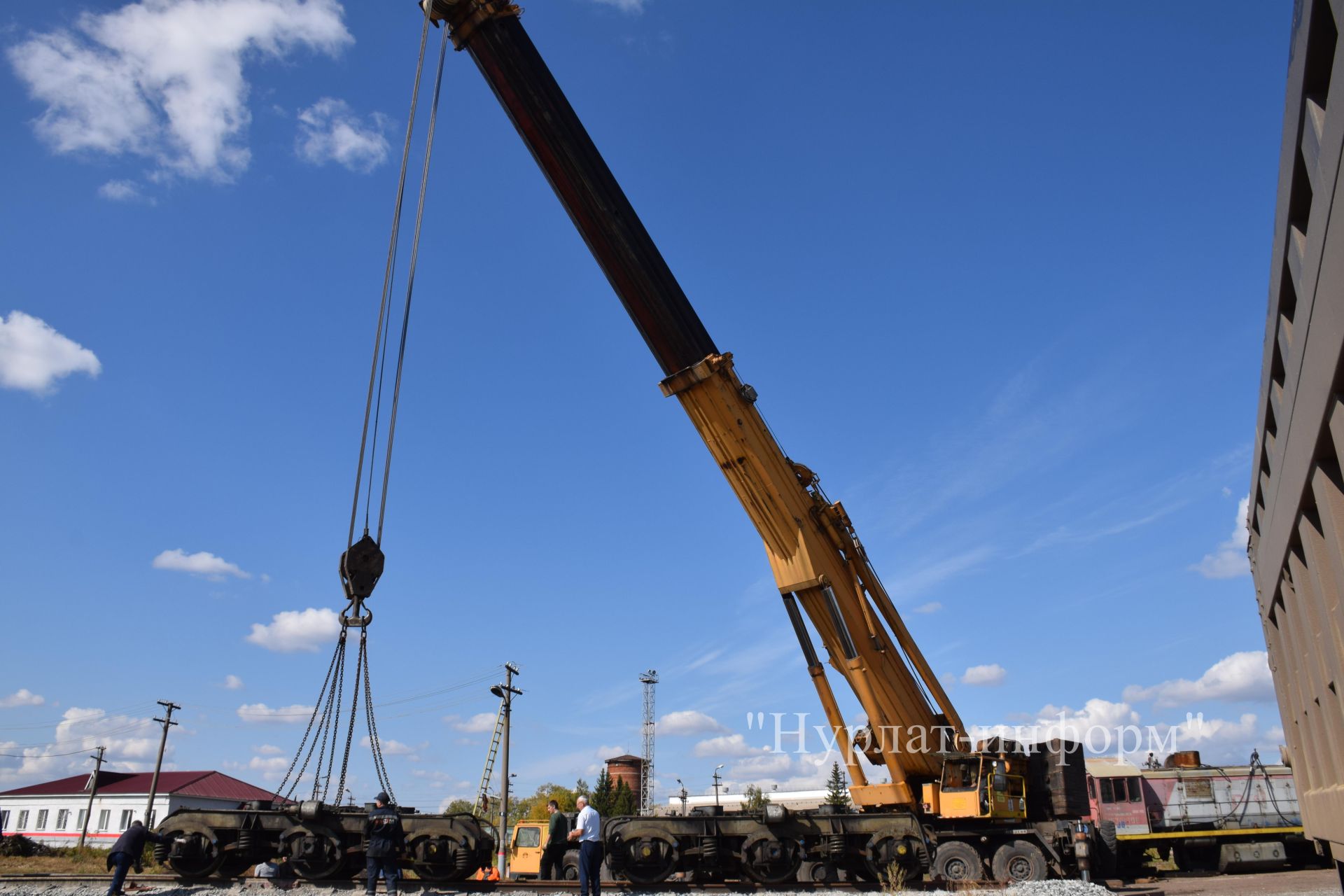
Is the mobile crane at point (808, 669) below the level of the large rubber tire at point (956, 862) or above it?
above

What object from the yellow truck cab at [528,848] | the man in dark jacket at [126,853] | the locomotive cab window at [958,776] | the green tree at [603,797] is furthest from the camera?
the green tree at [603,797]

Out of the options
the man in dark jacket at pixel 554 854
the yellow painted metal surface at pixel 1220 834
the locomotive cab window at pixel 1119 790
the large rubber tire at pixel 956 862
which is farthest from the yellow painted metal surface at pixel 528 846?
the locomotive cab window at pixel 1119 790

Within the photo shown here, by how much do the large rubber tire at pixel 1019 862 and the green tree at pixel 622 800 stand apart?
34296 mm

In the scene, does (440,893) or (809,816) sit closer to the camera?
(440,893)

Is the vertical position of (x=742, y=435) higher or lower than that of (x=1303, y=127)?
higher

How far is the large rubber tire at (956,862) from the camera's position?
12922 millimetres

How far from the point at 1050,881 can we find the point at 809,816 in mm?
3325

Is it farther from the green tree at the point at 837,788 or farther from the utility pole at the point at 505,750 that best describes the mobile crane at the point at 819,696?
the green tree at the point at 837,788

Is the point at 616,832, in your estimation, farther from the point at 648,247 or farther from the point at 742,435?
the point at 648,247

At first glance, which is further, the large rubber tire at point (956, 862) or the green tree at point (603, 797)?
the green tree at point (603, 797)

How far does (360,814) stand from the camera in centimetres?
1214

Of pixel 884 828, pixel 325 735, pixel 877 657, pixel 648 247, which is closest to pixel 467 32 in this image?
pixel 648 247

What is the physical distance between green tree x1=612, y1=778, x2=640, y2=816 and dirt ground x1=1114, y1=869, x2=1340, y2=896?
32.0m

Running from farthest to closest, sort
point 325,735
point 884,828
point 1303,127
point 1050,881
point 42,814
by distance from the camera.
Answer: point 42,814 → point 884,828 → point 1050,881 → point 325,735 → point 1303,127
